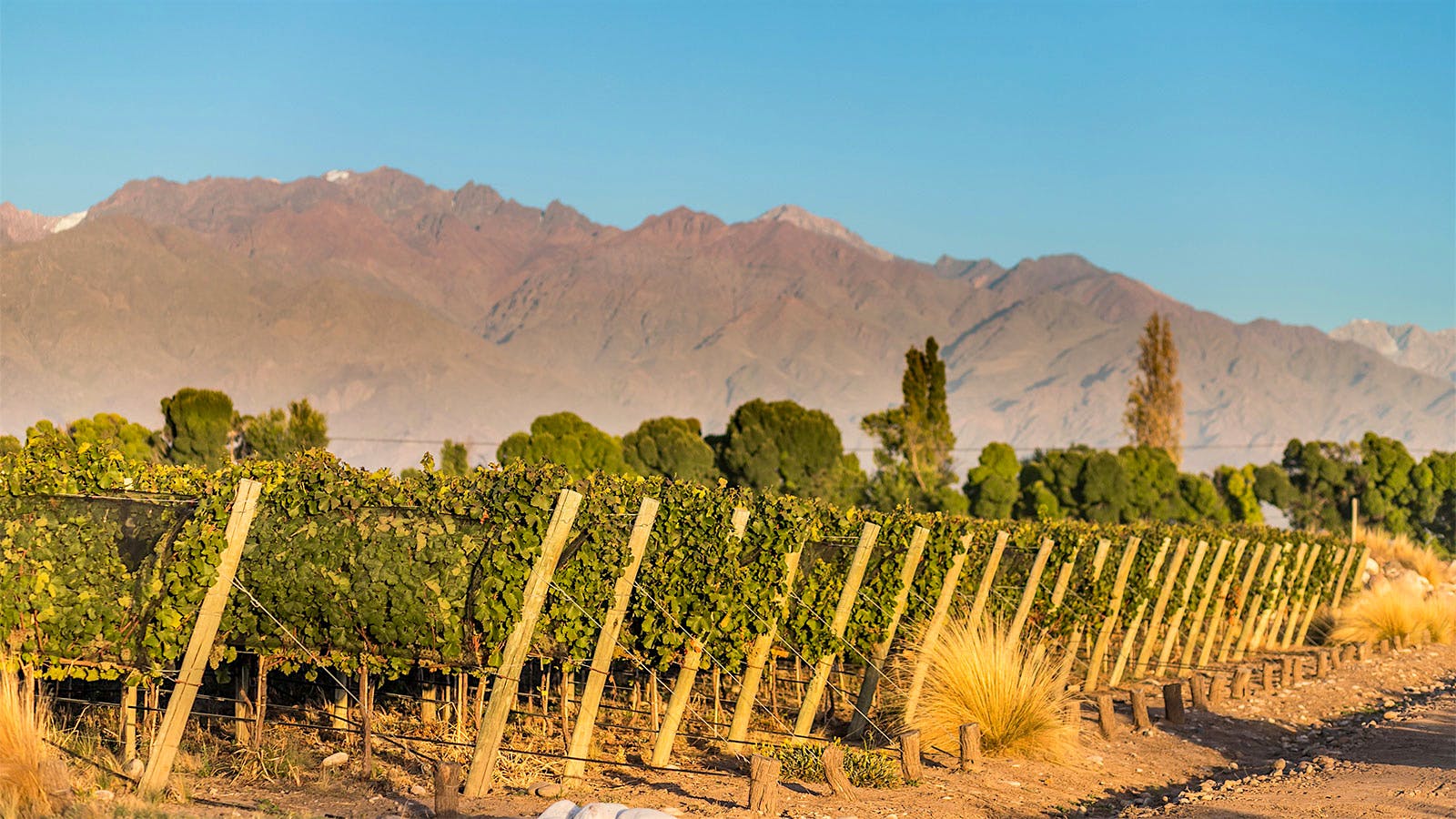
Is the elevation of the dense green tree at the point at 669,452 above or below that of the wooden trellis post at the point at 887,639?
above

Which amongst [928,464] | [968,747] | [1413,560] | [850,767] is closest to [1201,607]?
[968,747]

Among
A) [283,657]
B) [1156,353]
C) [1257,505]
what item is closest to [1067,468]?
[1257,505]

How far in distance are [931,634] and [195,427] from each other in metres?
43.9

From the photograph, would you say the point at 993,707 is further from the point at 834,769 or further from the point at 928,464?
the point at 928,464

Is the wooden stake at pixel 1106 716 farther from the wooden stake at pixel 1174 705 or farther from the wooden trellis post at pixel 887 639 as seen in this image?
the wooden trellis post at pixel 887 639

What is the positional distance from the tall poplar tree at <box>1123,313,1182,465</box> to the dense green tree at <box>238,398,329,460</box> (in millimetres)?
45137

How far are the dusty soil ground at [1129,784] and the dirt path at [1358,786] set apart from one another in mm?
15

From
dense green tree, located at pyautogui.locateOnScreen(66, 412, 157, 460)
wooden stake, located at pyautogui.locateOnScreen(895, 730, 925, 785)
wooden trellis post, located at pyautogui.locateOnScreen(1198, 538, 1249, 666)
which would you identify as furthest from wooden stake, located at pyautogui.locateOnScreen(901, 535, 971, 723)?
dense green tree, located at pyautogui.locateOnScreen(66, 412, 157, 460)

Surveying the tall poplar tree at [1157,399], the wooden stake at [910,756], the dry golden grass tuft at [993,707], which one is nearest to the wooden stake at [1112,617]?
the dry golden grass tuft at [993,707]

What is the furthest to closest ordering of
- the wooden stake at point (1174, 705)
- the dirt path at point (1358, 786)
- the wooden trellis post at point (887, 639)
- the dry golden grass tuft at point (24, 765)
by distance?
the wooden stake at point (1174, 705)
the wooden trellis post at point (887, 639)
the dirt path at point (1358, 786)
the dry golden grass tuft at point (24, 765)

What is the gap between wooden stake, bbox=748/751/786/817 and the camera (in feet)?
27.1

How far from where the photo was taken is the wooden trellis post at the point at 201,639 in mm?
8133

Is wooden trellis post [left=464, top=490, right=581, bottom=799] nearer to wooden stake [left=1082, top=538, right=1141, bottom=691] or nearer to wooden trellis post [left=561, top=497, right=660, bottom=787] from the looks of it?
wooden trellis post [left=561, top=497, right=660, bottom=787]

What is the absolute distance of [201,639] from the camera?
827 cm
